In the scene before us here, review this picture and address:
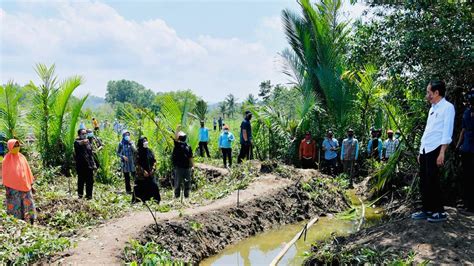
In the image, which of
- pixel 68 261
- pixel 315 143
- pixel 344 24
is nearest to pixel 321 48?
pixel 344 24

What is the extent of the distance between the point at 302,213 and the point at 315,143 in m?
4.98

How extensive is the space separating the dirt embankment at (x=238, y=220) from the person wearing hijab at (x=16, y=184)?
2.35 meters

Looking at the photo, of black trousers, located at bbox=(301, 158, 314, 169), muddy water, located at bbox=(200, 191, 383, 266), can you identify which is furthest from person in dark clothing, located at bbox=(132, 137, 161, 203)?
black trousers, located at bbox=(301, 158, 314, 169)

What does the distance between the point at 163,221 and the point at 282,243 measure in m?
2.14

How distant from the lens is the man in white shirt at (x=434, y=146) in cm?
530

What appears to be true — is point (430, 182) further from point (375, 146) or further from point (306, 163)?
point (306, 163)

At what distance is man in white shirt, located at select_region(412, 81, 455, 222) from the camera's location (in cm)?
530

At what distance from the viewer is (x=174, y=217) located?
23.7 feet

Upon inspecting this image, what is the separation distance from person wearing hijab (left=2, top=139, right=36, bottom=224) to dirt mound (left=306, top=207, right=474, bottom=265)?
15.6 ft

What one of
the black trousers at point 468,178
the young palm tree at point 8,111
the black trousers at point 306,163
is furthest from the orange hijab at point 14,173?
the black trousers at point 306,163

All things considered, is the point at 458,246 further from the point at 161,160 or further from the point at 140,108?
the point at 161,160

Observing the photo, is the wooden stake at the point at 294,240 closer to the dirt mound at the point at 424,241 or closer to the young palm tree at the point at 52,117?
the dirt mound at the point at 424,241

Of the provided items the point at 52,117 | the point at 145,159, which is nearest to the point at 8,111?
the point at 52,117

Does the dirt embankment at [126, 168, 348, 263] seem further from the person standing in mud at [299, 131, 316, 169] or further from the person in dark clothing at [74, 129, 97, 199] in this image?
the person in dark clothing at [74, 129, 97, 199]
